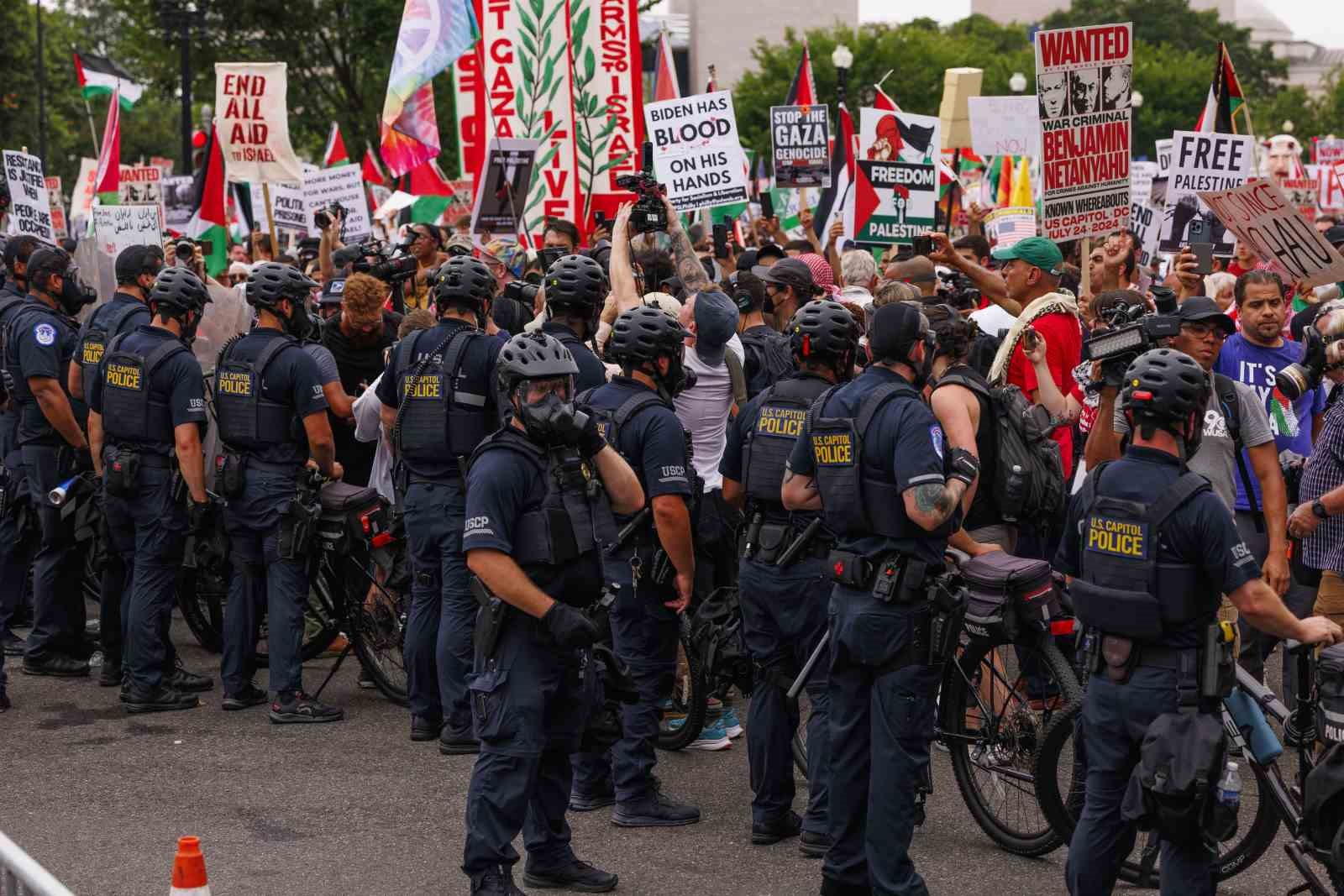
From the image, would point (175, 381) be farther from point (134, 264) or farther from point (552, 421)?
point (552, 421)

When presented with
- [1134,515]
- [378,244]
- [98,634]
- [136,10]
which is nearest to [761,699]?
[1134,515]

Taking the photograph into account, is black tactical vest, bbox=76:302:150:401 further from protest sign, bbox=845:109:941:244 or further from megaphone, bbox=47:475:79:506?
protest sign, bbox=845:109:941:244

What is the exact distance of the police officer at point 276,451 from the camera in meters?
8.84

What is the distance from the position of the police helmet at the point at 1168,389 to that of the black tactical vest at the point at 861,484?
84cm

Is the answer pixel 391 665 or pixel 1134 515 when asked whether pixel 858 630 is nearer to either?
pixel 1134 515

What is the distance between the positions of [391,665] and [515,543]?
12.3 feet

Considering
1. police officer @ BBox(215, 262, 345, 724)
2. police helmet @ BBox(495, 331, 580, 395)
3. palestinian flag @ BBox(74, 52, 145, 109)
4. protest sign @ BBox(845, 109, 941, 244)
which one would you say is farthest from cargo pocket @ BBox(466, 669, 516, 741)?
palestinian flag @ BBox(74, 52, 145, 109)

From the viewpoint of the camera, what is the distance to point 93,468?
32.9ft

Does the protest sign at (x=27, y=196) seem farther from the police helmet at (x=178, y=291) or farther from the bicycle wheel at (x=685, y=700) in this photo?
the bicycle wheel at (x=685, y=700)

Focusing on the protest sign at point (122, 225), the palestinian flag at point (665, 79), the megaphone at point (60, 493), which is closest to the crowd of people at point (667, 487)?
the megaphone at point (60, 493)

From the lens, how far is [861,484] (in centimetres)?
600

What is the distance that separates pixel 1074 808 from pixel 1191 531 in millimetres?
1650

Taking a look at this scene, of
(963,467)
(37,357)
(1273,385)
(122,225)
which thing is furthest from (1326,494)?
(122,225)

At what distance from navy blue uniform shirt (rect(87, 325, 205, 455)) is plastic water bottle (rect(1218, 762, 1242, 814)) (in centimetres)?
553
